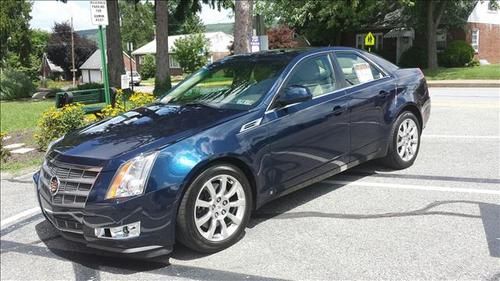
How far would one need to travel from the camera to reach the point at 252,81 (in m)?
5.27

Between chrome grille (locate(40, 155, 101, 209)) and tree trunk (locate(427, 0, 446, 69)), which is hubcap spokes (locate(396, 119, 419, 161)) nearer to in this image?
chrome grille (locate(40, 155, 101, 209))

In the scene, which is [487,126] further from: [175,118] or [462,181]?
[175,118]

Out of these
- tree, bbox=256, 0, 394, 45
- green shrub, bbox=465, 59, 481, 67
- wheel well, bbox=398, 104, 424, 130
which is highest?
tree, bbox=256, 0, 394, 45

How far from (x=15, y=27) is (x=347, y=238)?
128ft

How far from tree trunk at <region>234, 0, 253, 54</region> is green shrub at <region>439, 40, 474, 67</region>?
23.2 m

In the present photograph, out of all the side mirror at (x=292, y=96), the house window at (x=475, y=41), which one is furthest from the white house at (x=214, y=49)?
the side mirror at (x=292, y=96)

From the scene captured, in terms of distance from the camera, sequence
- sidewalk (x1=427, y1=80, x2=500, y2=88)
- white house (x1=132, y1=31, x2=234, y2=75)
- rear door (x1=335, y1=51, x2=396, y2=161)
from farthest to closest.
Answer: white house (x1=132, y1=31, x2=234, y2=75)
sidewalk (x1=427, y1=80, x2=500, y2=88)
rear door (x1=335, y1=51, x2=396, y2=161)

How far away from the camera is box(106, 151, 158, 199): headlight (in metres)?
3.97

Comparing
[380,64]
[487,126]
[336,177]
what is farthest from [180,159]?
[487,126]

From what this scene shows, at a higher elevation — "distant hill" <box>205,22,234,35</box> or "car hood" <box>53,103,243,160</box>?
"distant hill" <box>205,22,234,35</box>

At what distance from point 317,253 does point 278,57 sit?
218 cm

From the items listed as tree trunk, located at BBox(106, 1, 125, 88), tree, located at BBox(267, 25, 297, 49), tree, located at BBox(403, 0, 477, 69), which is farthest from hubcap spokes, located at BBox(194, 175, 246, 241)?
tree, located at BBox(267, 25, 297, 49)

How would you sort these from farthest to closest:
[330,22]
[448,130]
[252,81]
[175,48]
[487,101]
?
[175,48] → [330,22] → [487,101] → [448,130] → [252,81]

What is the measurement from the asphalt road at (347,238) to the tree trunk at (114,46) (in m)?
16.7
